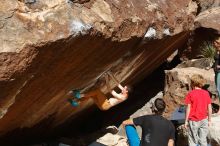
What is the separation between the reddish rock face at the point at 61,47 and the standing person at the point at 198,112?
44.9 inches

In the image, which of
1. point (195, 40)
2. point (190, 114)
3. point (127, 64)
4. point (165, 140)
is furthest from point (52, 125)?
point (195, 40)

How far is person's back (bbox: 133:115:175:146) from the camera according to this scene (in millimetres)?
6129

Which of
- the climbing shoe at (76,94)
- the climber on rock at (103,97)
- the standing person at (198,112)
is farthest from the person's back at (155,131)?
the standing person at (198,112)

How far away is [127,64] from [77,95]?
166 centimetres

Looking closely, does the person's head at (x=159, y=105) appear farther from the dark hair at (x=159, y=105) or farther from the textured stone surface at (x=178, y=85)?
the textured stone surface at (x=178, y=85)

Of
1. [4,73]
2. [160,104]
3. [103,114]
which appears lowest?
[103,114]

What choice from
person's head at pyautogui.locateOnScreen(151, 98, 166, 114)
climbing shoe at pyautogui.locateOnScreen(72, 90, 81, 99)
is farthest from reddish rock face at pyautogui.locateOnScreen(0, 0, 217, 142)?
person's head at pyautogui.locateOnScreen(151, 98, 166, 114)

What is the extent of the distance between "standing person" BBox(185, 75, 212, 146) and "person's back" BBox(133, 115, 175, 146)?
1506mm

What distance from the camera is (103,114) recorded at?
38.9 ft

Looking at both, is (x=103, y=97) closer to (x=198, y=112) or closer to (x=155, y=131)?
(x=155, y=131)

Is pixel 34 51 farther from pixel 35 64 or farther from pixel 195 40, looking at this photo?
pixel 195 40

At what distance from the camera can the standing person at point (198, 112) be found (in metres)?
7.57

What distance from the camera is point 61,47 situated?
19.0 ft

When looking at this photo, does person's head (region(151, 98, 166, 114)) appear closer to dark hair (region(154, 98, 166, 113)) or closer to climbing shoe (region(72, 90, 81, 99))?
dark hair (region(154, 98, 166, 113))
